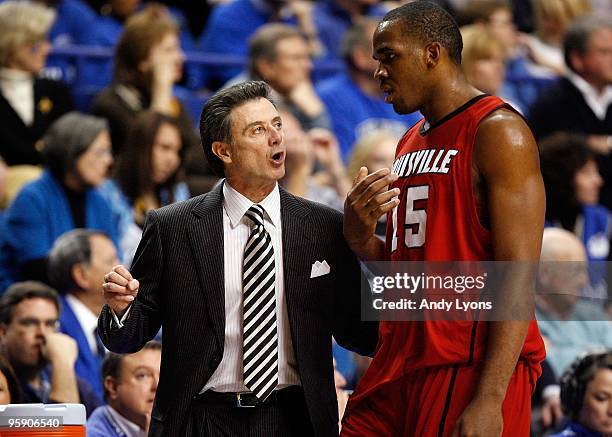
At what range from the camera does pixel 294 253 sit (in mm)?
4113

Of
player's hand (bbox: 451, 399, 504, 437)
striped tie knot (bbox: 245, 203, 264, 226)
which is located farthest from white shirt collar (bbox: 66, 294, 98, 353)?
player's hand (bbox: 451, 399, 504, 437)

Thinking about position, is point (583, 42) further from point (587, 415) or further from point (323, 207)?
point (323, 207)

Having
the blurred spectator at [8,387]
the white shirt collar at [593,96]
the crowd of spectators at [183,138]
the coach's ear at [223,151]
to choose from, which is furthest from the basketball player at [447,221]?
the white shirt collar at [593,96]

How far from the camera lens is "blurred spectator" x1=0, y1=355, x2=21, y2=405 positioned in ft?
16.0

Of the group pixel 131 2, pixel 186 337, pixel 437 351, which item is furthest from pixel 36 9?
pixel 437 351

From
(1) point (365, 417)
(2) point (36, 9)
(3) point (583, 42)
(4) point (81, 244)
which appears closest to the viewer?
(1) point (365, 417)

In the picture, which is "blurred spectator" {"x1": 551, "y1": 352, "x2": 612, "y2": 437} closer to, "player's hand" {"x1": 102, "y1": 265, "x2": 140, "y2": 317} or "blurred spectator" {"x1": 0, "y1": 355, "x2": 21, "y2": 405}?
"blurred spectator" {"x1": 0, "y1": 355, "x2": 21, "y2": 405}

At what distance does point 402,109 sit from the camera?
3.83 m

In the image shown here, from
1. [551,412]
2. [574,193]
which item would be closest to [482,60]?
[574,193]

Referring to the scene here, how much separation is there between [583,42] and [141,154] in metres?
3.19

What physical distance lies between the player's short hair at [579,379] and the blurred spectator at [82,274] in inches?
85.7

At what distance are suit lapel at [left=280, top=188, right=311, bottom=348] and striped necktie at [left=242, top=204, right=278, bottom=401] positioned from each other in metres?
0.05

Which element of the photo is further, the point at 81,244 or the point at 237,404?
the point at 81,244

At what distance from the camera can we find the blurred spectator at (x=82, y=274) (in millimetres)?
6285
